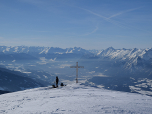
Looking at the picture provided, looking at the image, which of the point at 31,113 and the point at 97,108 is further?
the point at 97,108

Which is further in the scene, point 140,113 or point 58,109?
point 58,109

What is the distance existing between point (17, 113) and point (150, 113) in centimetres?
1157

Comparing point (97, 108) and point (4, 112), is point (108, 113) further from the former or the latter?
point (4, 112)

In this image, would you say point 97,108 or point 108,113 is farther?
point 97,108

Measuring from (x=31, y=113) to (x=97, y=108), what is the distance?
598 centimetres

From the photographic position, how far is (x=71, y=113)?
1015cm

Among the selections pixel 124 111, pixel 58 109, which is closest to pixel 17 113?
pixel 58 109

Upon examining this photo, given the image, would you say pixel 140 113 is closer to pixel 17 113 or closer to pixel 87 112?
pixel 87 112

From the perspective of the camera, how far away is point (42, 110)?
11156mm

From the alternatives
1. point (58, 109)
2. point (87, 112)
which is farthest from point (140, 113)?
point (58, 109)

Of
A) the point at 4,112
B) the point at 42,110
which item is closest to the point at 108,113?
the point at 42,110

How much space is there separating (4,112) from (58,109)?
4.99 meters

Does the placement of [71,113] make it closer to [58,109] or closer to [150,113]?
[58,109]

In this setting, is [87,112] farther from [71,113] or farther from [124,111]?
[124,111]
